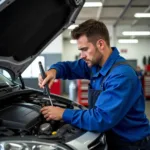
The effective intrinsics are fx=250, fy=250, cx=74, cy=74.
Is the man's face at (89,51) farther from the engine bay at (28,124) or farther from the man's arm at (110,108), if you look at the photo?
the engine bay at (28,124)

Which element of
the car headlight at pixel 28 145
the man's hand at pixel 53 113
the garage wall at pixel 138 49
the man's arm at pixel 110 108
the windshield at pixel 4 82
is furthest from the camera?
the garage wall at pixel 138 49

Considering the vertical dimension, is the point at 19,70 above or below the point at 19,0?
below

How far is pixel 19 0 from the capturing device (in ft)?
5.22

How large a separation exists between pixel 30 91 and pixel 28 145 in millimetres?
1146

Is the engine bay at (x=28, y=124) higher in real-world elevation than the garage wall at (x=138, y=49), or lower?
lower

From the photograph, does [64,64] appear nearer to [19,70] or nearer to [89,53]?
[19,70]

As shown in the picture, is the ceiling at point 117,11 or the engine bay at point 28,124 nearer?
the engine bay at point 28,124

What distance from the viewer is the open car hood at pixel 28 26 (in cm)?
171

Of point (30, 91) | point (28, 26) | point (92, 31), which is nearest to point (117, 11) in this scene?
point (30, 91)

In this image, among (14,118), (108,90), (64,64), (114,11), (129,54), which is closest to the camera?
→ (108,90)

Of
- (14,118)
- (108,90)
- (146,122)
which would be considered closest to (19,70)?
(14,118)

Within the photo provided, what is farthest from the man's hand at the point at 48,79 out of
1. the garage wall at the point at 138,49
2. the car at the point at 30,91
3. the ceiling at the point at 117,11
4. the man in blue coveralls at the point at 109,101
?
the garage wall at the point at 138,49

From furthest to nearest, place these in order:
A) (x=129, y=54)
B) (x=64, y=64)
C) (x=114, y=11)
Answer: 1. (x=129, y=54)
2. (x=114, y=11)
3. (x=64, y=64)

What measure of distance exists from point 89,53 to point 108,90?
0.32 metres
